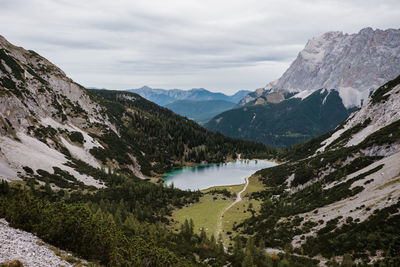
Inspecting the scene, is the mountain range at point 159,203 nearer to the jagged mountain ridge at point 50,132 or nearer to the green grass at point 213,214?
the jagged mountain ridge at point 50,132

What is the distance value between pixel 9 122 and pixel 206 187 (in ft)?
321

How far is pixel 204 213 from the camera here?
8662 cm

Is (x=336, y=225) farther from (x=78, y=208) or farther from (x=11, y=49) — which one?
(x=11, y=49)

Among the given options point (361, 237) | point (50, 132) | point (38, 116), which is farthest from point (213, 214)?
point (38, 116)

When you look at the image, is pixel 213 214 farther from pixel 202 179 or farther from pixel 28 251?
pixel 202 179

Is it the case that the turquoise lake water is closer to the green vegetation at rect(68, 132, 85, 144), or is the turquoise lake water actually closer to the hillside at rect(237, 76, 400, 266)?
the green vegetation at rect(68, 132, 85, 144)

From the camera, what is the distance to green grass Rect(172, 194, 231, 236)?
74850 millimetres

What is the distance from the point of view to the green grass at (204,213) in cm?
7485

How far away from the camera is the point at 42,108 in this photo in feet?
468

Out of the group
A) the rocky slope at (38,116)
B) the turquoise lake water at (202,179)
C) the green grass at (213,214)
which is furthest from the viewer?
the turquoise lake water at (202,179)

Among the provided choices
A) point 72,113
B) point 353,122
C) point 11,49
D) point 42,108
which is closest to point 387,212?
point 353,122

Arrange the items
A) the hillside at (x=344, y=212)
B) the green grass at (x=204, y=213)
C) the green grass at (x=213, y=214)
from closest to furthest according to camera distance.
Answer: the hillside at (x=344, y=212)
the green grass at (x=213, y=214)
the green grass at (x=204, y=213)

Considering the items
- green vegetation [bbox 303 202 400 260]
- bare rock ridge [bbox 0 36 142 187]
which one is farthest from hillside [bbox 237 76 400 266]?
bare rock ridge [bbox 0 36 142 187]

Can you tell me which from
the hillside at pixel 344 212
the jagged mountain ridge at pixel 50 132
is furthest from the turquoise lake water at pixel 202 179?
the hillside at pixel 344 212
